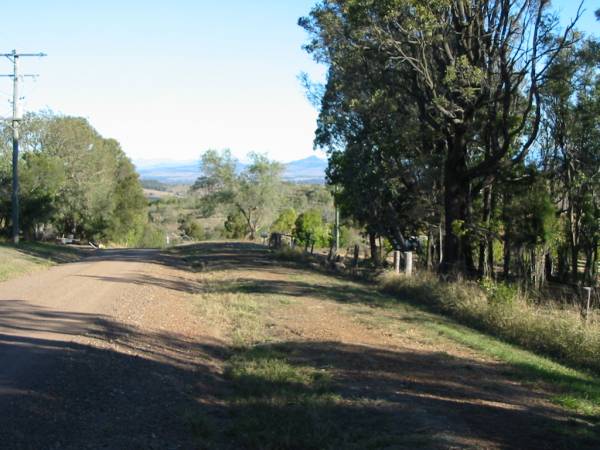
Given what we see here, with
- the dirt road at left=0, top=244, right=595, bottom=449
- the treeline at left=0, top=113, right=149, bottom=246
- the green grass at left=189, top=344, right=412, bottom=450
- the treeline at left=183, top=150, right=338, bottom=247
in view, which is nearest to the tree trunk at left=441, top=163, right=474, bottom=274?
the dirt road at left=0, top=244, right=595, bottom=449

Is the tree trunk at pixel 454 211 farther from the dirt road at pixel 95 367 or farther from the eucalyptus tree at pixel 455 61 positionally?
the dirt road at pixel 95 367

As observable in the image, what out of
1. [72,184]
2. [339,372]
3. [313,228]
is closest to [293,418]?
[339,372]

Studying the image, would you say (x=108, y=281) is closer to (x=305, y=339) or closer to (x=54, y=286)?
(x=54, y=286)

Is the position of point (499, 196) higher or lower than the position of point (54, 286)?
higher

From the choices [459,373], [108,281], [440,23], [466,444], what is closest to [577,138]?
[440,23]

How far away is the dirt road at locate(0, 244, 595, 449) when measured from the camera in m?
6.65

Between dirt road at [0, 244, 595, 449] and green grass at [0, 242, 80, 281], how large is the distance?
578 cm

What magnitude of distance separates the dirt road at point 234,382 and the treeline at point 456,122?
342 inches

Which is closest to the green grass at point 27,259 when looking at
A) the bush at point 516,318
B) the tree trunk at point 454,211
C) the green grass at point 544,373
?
the bush at point 516,318

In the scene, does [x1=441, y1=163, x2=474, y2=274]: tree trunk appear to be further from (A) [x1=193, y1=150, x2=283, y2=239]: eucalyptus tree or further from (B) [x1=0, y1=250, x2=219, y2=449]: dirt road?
(A) [x1=193, y1=150, x2=283, y2=239]: eucalyptus tree

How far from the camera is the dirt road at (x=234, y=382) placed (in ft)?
21.8

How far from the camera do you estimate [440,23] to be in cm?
1980

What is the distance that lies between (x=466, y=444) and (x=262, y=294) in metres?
12.4

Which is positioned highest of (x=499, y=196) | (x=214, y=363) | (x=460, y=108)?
(x=460, y=108)
